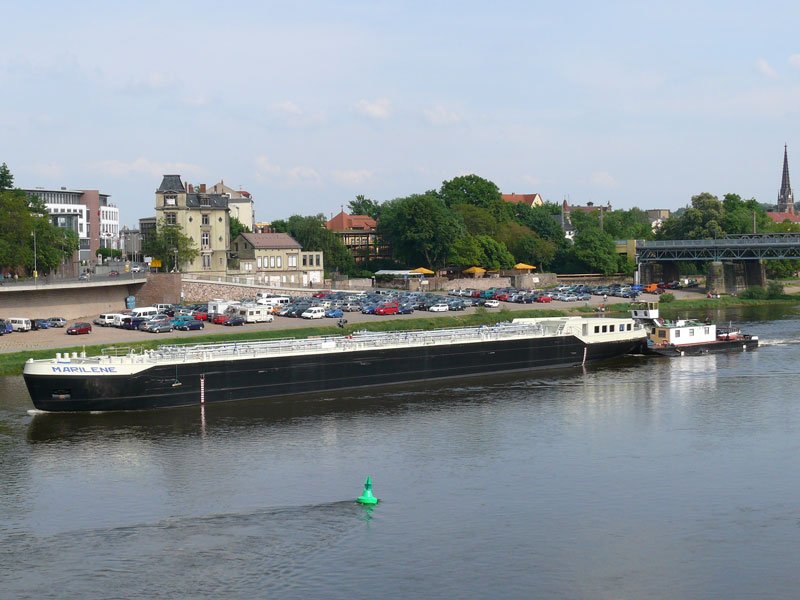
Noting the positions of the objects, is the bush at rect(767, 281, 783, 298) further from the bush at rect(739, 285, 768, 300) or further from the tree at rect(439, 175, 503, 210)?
the tree at rect(439, 175, 503, 210)

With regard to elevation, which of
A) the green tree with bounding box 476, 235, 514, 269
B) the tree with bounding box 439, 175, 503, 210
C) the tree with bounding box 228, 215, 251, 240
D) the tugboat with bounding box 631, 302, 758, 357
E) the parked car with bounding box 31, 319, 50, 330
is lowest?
the tugboat with bounding box 631, 302, 758, 357

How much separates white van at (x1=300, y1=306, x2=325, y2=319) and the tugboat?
89.7ft

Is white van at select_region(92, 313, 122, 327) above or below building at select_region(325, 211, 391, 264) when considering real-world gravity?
below

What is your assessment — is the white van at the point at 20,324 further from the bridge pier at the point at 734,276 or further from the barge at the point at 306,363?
the bridge pier at the point at 734,276

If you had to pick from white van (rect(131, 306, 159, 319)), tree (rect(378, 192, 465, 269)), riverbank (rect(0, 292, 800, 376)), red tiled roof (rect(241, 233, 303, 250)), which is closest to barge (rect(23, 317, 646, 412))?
riverbank (rect(0, 292, 800, 376))

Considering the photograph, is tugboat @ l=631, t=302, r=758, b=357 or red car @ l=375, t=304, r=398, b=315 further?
red car @ l=375, t=304, r=398, b=315

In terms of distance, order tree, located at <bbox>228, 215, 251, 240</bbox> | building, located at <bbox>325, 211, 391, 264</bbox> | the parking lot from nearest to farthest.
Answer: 1. the parking lot
2. tree, located at <bbox>228, 215, 251, 240</bbox>
3. building, located at <bbox>325, 211, 391, 264</bbox>

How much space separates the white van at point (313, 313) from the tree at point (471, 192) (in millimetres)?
76554

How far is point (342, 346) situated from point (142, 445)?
59.9 feet

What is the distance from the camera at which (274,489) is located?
131 ft

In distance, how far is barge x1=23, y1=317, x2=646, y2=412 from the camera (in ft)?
175

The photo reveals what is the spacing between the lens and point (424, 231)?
140500 millimetres

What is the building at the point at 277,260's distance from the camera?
127562mm

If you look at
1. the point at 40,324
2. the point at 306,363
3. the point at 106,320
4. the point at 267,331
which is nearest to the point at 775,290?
the point at 267,331
